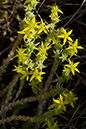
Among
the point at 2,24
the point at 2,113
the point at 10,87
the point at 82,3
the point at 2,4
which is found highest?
the point at 2,4

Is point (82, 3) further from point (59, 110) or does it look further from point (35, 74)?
point (59, 110)

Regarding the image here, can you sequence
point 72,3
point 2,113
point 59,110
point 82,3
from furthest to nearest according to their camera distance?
point 72,3 → point 82,3 → point 2,113 → point 59,110

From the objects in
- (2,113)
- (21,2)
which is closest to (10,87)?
(2,113)

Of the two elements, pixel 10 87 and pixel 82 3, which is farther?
pixel 82 3

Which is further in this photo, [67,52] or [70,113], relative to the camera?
[70,113]

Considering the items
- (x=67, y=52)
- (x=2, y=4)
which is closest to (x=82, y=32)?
(x=67, y=52)

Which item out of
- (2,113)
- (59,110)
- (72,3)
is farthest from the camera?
(72,3)

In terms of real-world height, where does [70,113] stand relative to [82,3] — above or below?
below

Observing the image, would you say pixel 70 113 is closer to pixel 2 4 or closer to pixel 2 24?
pixel 2 24

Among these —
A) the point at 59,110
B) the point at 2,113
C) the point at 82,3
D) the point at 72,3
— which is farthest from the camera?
the point at 72,3
